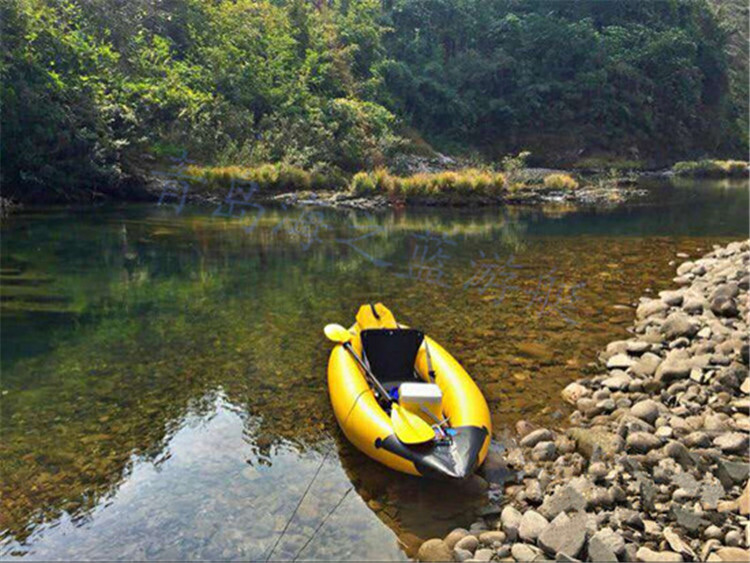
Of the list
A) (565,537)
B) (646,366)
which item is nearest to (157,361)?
(565,537)

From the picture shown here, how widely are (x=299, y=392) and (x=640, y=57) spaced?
129ft

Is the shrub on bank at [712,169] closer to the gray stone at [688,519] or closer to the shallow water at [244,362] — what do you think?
the shallow water at [244,362]

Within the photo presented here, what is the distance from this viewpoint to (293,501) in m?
4.08

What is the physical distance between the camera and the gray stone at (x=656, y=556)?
2975 mm

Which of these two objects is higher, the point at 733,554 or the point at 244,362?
the point at 733,554

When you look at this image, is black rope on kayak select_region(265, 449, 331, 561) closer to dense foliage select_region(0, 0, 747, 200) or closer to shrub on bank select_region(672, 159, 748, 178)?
dense foliage select_region(0, 0, 747, 200)

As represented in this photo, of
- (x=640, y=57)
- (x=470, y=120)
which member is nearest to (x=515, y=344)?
(x=470, y=120)

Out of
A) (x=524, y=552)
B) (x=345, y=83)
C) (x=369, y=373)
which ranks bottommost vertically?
(x=524, y=552)

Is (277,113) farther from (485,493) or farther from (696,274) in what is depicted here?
(485,493)

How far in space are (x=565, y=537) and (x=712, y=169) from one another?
123ft

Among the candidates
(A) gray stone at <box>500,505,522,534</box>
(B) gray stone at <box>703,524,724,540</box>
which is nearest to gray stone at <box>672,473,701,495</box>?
(B) gray stone at <box>703,524,724,540</box>

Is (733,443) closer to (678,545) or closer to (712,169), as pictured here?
(678,545)

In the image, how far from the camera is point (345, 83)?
31.6 m

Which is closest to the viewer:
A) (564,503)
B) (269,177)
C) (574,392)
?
(564,503)
